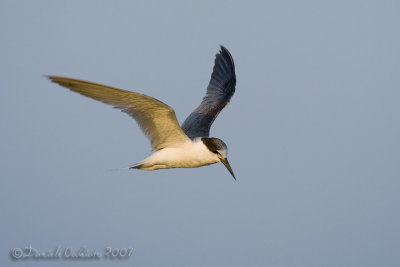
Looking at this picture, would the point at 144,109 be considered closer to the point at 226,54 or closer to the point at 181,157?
the point at 181,157

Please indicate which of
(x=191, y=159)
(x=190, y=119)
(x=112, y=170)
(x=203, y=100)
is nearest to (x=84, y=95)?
(x=112, y=170)

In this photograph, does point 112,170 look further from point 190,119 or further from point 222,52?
point 222,52

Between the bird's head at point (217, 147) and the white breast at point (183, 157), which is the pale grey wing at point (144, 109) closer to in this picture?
the white breast at point (183, 157)

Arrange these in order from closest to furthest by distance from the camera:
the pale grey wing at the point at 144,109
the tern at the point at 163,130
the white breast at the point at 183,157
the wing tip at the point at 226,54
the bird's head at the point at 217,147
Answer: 1. the pale grey wing at the point at 144,109
2. the tern at the point at 163,130
3. the bird's head at the point at 217,147
4. the white breast at the point at 183,157
5. the wing tip at the point at 226,54

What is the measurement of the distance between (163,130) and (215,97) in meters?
3.76

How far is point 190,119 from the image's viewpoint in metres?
12.2

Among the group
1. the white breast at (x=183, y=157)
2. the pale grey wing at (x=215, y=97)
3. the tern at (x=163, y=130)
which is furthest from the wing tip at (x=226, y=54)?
the white breast at (x=183, y=157)

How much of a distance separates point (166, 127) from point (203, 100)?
375 centimetres

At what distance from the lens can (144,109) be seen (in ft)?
30.5

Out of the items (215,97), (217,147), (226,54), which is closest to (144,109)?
(217,147)

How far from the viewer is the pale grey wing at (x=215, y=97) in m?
11.6

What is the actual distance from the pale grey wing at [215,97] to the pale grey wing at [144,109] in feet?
3.04

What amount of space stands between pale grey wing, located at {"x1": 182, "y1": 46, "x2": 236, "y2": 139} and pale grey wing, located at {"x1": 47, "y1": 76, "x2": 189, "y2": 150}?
93 cm

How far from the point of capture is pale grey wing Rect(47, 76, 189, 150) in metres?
8.28
